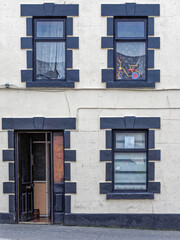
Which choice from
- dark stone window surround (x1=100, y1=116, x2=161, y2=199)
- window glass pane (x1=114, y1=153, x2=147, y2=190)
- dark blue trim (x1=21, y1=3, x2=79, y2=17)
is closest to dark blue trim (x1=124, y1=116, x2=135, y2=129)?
dark stone window surround (x1=100, y1=116, x2=161, y2=199)

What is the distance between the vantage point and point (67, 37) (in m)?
9.70

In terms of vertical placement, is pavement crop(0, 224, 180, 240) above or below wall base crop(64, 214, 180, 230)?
below

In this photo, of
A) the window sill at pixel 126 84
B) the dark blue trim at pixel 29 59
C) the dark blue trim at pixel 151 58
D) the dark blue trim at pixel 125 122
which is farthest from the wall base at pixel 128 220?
the dark blue trim at pixel 29 59

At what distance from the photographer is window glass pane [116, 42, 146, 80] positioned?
984 cm

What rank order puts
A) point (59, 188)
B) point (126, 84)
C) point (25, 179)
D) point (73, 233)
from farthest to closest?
point (25, 179)
point (59, 188)
point (126, 84)
point (73, 233)

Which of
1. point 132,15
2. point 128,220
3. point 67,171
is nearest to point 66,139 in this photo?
point 67,171

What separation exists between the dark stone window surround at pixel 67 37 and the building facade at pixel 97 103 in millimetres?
25

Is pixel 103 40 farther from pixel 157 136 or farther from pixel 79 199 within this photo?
pixel 79 199

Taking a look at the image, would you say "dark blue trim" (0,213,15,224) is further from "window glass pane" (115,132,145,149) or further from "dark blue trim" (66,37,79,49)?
"dark blue trim" (66,37,79,49)

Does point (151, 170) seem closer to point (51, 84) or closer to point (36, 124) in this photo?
point (36, 124)

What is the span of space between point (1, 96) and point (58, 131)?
170cm

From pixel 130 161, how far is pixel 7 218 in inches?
137

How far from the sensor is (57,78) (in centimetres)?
992

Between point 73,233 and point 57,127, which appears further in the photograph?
point 57,127
